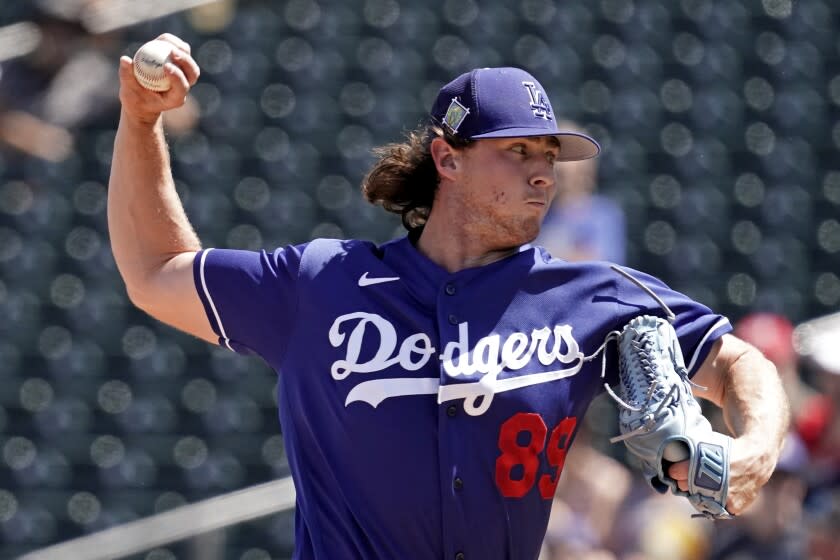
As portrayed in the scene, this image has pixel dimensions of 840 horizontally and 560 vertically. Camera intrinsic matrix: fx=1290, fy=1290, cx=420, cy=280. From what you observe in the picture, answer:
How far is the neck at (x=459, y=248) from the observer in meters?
2.89

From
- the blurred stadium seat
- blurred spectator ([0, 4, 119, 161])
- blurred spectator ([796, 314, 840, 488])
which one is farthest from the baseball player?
the blurred stadium seat

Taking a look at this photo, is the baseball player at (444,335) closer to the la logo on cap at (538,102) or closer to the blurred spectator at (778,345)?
the la logo on cap at (538,102)

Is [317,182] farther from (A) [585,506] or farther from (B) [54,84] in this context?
(A) [585,506]

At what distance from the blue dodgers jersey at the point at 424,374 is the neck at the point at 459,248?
0.06 meters

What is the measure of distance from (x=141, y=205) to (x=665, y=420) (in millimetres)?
1225

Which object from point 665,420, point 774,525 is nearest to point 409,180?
point 665,420

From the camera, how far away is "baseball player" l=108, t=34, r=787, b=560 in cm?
261

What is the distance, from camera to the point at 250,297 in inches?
110

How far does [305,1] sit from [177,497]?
273cm

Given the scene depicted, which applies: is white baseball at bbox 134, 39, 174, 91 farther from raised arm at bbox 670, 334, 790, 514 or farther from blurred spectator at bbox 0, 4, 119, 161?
blurred spectator at bbox 0, 4, 119, 161

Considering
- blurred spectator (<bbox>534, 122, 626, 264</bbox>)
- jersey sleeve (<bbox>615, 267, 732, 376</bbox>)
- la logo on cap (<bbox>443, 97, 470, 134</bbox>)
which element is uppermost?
la logo on cap (<bbox>443, 97, 470, 134</bbox>)

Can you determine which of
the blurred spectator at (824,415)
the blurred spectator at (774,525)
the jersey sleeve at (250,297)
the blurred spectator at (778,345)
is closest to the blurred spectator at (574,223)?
the blurred spectator at (778,345)

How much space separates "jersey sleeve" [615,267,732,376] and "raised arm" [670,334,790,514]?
0.02 metres

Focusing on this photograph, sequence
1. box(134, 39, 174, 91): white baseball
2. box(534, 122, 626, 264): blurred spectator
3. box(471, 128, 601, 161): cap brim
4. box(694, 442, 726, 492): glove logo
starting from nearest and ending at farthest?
box(694, 442, 726, 492): glove logo
box(134, 39, 174, 91): white baseball
box(471, 128, 601, 161): cap brim
box(534, 122, 626, 264): blurred spectator
